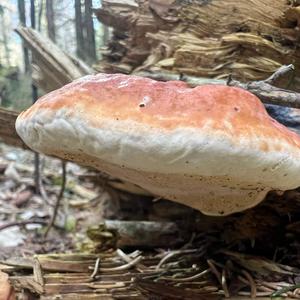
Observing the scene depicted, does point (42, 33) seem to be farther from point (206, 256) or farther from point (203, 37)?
point (206, 256)

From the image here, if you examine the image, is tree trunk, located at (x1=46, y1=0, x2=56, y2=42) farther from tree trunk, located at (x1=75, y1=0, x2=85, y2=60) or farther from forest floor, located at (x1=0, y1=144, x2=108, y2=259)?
forest floor, located at (x1=0, y1=144, x2=108, y2=259)

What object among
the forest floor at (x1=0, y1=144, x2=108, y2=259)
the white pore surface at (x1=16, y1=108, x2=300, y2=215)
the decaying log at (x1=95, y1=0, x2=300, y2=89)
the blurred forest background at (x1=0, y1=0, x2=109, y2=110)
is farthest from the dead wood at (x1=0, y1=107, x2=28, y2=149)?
the white pore surface at (x1=16, y1=108, x2=300, y2=215)

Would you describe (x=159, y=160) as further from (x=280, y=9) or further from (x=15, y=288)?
(x=280, y=9)

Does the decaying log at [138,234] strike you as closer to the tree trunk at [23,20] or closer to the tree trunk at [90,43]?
the tree trunk at [90,43]

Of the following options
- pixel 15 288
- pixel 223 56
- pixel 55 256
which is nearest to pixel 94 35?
pixel 223 56

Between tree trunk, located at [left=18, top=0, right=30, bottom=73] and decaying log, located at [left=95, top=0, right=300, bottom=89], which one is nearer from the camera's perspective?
decaying log, located at [left=95, top=0, right=300, bottom=89]

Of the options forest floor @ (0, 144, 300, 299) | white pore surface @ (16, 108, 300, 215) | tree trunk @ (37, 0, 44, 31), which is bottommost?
forest floor @ (0, 144, 300, 299)

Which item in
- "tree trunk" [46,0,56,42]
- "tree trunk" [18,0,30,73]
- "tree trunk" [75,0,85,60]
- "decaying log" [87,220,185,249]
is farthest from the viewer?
"tree trunk" [18,0,30,73]

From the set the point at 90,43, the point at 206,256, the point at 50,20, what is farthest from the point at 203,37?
the point at 206,256

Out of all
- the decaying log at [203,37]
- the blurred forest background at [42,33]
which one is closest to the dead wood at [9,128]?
the blurred forest background at [42,33]
